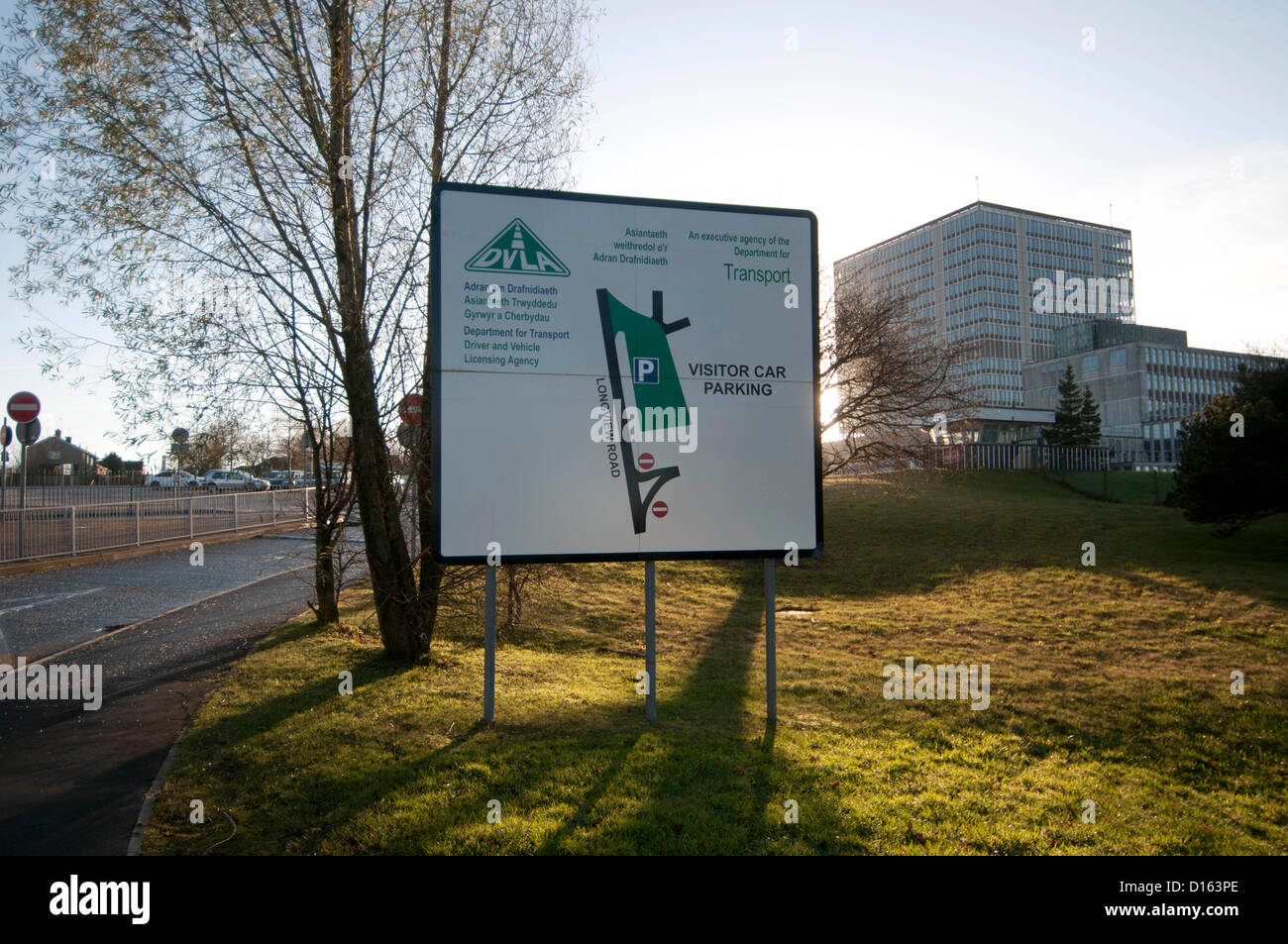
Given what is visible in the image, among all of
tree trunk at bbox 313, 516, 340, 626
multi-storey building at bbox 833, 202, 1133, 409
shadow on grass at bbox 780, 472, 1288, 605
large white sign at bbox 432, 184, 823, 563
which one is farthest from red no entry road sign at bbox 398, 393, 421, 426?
multi-storey building at bbox 833, 202, 1133, 409

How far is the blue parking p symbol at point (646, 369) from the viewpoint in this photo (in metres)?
7.04

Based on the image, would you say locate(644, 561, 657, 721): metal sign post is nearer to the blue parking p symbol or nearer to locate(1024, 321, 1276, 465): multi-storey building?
the blue parking p symbol

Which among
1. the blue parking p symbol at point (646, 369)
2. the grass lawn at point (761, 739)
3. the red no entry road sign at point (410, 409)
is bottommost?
the grass lawn at point (761, 739)

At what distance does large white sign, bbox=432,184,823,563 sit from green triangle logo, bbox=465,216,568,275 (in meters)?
0.01

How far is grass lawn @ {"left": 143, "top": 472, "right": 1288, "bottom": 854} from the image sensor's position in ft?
15.7

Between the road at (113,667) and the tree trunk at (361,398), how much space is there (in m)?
1.47

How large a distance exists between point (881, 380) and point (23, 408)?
1897 centimetres

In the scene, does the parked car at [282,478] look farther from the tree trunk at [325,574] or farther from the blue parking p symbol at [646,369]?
the blue parking p symbol at [646,369]

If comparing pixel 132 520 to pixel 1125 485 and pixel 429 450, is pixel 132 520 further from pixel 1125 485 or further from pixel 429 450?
pixel 1125 485

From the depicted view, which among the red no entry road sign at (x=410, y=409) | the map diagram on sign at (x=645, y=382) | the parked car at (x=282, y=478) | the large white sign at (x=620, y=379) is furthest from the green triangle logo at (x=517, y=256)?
the parked car at (x=282, y=478)

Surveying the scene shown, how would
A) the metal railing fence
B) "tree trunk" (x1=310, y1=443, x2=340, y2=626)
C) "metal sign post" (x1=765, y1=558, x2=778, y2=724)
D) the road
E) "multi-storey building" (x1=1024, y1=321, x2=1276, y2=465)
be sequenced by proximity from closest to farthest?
the road, "metal sign post" (x1=765, y1=558, x2=778, y2=724), "tree trunk" (x1=310, y1=443, x2=340, y2=626), the metal railing fence, "multi-storey building" (x1=1024, y1=321, x2=1276, y2=465)

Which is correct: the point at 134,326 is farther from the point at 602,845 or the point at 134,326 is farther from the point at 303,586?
the point at 602,845

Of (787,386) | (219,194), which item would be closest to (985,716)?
(787,386)

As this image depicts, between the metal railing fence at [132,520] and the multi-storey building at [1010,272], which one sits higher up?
the multi-storey building at [1010,272]
